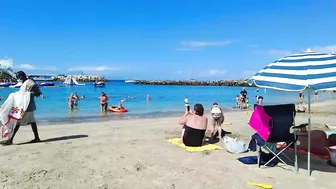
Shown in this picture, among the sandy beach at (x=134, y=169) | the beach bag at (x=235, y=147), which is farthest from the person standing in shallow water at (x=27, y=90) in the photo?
the beach bag at (x=235, y=147)

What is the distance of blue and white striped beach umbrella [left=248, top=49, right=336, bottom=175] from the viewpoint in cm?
445

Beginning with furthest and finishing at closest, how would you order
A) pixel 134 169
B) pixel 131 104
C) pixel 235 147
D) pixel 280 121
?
pixel 131 104
pixel 235 147
pixel 134 169
pixel 280 121

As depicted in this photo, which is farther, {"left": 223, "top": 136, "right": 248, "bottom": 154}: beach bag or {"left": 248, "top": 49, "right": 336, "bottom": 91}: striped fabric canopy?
{"left": 223, "top": 136, "right": 248, "bottom": 154}: beach bag

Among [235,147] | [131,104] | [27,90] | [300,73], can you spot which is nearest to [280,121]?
[300,73]

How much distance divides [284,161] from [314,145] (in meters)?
0.83

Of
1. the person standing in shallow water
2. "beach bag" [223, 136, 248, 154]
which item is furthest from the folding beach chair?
the person standing in shallow water

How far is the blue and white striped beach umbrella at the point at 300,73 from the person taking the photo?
4.45 metres

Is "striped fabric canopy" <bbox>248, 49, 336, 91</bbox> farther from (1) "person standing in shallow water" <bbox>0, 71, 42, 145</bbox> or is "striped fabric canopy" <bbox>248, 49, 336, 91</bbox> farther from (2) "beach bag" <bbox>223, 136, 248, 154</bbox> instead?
(1) "person standing in shallow water" <bbox>0, 71, 42, 145</bbox>

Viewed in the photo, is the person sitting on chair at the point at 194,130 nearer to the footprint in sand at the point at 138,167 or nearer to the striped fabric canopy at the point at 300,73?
the footprint in sand at the point at 138,167

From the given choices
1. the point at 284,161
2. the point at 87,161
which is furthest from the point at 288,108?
the point at 87,161

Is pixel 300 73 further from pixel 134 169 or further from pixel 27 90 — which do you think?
pixel 27 90

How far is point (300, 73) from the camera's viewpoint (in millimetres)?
4660

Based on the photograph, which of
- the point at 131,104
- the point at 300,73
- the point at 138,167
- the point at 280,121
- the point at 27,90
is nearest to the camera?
the point at 300,73

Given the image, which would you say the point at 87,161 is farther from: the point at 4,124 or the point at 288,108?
the point at 288,108
